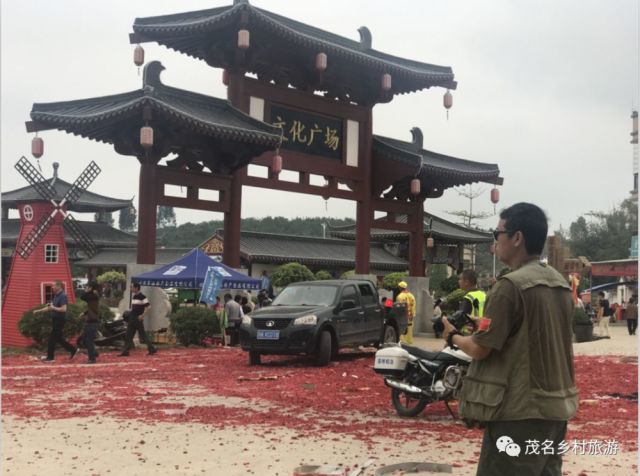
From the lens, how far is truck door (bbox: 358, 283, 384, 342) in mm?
15227

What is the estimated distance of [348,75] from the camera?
76.8 ft

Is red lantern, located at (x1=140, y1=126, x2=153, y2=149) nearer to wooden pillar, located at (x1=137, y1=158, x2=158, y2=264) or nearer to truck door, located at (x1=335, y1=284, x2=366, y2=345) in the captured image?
wooden pillar, located at (x1=137, y1=158, x2=158, y2=264)

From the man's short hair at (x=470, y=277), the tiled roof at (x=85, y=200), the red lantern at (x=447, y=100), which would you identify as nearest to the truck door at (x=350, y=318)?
the man's short hair at (x=470, y=277)

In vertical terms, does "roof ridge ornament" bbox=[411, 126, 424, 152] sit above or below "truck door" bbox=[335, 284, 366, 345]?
above

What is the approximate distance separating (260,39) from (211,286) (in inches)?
289

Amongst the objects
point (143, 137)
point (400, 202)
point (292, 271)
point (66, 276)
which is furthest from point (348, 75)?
point (292, 271)

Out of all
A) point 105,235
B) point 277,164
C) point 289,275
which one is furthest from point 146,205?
point 105,235

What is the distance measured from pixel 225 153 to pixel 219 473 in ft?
48.1

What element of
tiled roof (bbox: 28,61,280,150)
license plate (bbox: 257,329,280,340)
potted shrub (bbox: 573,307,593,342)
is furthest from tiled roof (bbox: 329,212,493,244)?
license plate (bbox: 257,329,280,340)

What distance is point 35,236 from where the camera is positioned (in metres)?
18.3

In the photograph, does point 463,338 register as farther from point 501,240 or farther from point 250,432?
point 250,432

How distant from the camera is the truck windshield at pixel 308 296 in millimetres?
14359

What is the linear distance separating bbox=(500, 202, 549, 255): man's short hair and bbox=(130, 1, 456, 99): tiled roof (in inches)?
655

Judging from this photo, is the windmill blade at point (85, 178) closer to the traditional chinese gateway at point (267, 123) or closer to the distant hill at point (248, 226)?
the traditional chinese gateway at point (267, 123)
